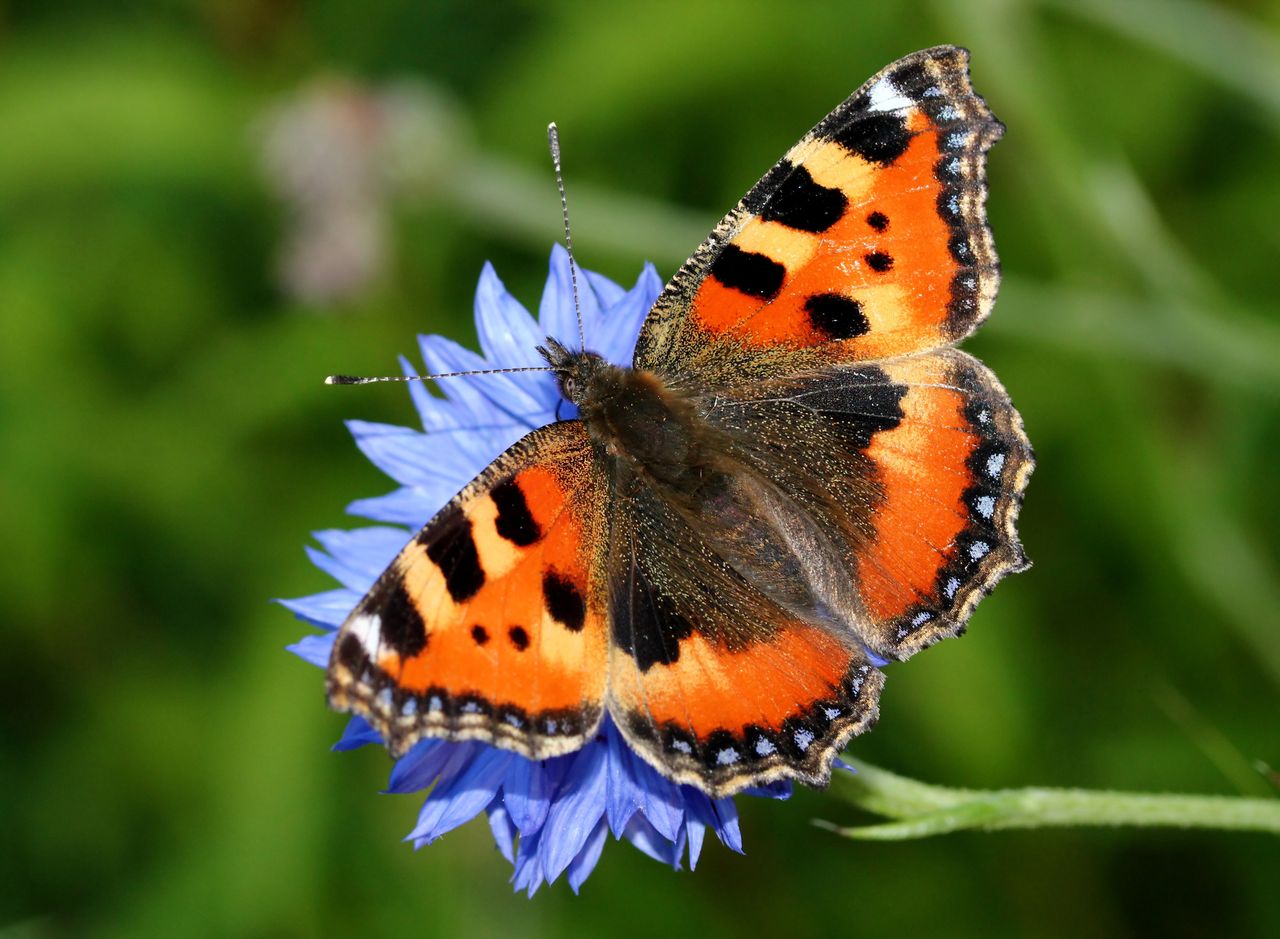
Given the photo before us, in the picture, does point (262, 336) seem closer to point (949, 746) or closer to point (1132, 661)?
point (949, 746)

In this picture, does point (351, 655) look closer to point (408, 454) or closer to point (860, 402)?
point (408, 454)

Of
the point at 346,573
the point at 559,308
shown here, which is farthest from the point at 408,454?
the point at 559,308

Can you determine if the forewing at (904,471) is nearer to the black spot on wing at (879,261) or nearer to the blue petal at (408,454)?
the black spot on wing at (879,261)

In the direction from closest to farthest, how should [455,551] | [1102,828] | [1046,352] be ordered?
[455,551], [1102,828], [1046,352]

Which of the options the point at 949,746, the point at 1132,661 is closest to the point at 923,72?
the point at 949,746

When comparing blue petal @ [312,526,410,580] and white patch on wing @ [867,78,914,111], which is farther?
blue petal @ [312,526,410,580]

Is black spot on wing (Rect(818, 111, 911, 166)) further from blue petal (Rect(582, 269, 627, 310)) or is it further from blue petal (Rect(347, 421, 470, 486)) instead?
blue petal (Rect(347, 421, 470, 486))

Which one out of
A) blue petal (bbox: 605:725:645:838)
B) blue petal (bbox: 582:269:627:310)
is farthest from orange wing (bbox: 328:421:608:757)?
blue petal (bbox: 582:269:627:310)
